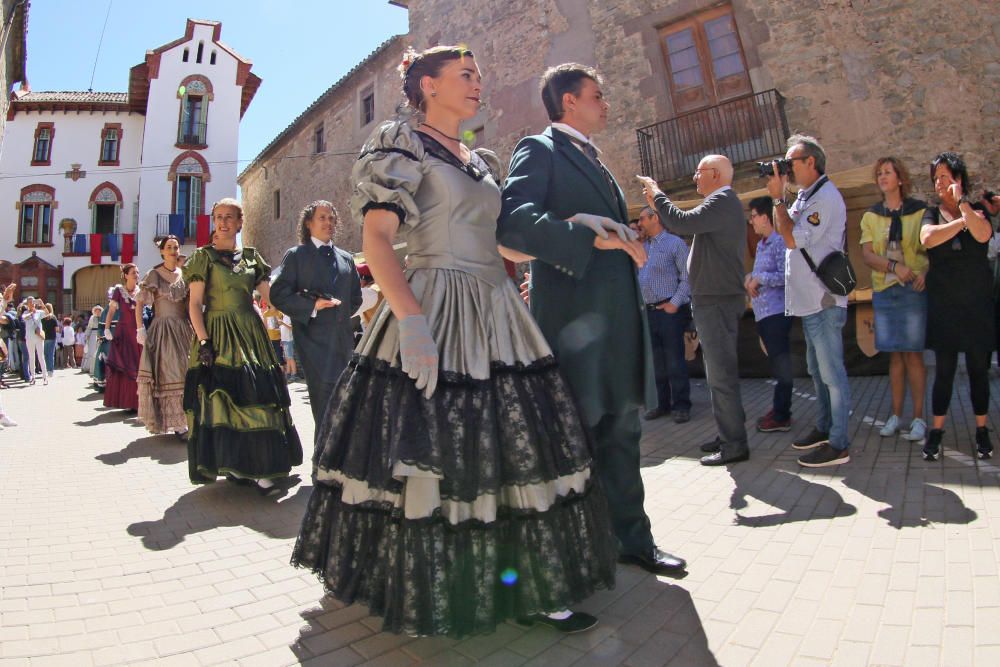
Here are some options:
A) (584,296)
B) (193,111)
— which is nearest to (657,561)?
(584,296)

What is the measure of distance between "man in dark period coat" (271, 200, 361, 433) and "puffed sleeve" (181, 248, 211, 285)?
56 cm

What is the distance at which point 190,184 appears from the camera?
95.5 ft

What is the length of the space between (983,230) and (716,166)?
163 cm

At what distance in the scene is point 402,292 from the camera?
1.78 m

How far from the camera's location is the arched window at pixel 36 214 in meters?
28.8

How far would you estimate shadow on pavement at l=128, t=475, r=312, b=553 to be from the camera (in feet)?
10.0

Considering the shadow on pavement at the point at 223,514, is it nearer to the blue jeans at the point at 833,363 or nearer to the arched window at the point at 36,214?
the blue jeans at the point at 833,363

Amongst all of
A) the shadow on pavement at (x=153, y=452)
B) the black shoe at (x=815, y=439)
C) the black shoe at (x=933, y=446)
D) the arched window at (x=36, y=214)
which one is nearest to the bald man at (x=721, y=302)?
the black shoe at (x=815, y=439)

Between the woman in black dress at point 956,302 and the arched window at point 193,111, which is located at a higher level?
the arched window at point 193,111

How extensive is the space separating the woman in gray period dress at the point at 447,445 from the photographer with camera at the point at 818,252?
246cm

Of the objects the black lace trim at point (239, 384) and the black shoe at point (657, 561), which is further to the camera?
the black lace trim at point (239, 384)

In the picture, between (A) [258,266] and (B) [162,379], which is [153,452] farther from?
(A) [258,266]

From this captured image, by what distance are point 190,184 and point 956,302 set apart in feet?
108

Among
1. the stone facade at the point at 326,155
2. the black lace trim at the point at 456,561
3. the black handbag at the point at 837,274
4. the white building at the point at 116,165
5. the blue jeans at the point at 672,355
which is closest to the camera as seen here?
the black lace trim at the point at 456,561
